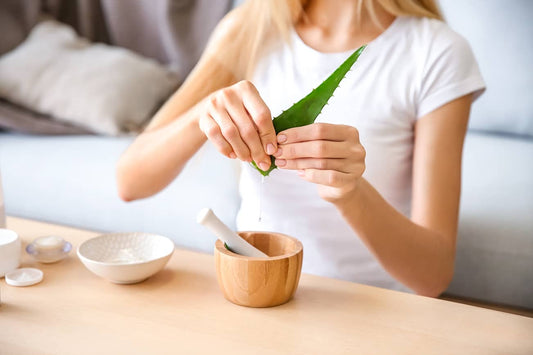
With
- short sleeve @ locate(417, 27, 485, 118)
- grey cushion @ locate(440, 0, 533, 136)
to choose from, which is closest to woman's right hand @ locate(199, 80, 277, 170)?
short sleeve @ locate(417, 27, 485, 118)

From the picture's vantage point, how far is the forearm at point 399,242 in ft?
3.15

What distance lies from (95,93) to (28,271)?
132 cm

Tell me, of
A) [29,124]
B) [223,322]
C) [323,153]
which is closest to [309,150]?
[323,153]

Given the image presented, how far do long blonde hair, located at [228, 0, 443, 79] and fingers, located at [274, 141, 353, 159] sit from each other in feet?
1.67

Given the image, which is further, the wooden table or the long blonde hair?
the long blonde hair

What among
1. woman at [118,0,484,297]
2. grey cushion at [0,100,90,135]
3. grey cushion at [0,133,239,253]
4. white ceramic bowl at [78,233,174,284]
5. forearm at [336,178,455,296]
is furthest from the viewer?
grey cushion at [0,100,90,135]

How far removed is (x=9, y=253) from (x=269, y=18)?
26.7 inches

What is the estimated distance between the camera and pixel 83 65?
7.21 feet

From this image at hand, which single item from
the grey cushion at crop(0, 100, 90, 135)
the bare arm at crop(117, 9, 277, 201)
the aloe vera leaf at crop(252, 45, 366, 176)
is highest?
the aloe vera leaf at crop(252, 45, 366, 176)

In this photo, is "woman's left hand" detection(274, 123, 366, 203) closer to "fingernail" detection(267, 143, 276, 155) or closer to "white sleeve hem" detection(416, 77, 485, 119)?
"fingernail" detection(267, 143, 276, 155)

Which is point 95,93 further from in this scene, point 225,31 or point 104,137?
point 225,31

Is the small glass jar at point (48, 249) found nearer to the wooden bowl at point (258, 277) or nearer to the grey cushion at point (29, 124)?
the wooden bowl at point (258, 277)

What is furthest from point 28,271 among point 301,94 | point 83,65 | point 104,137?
point 83,65

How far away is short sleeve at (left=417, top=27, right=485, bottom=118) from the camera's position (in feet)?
3.74
